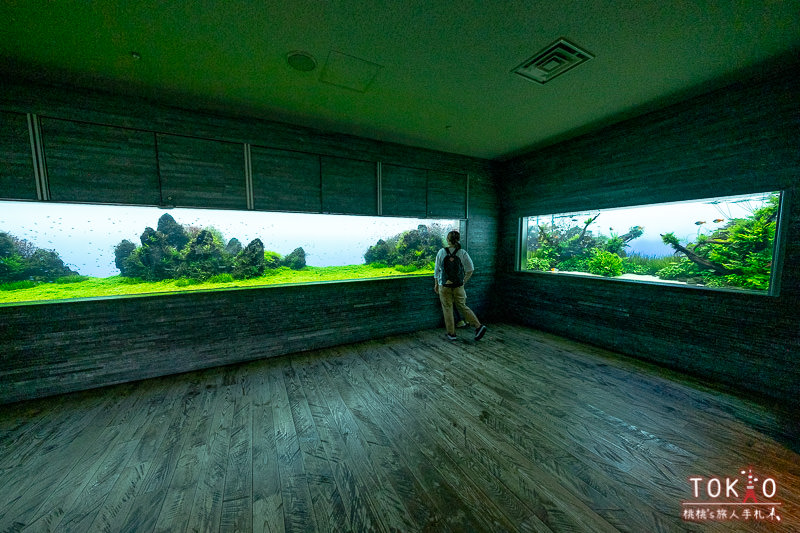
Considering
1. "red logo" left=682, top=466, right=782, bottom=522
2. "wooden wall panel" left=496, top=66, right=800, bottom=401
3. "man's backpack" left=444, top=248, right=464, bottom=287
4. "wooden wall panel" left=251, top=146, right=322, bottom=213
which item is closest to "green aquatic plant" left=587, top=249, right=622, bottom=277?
"wooden wall panel" left=496, top=66, right=800, bottom=401

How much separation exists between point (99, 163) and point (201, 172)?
82 cm

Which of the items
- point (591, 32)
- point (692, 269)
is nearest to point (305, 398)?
point (591, 32)

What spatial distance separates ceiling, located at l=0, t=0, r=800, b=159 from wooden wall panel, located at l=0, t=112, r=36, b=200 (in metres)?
0.41

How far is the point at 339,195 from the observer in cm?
371

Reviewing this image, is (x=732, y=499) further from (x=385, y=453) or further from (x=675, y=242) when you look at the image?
(x=675, y=242)

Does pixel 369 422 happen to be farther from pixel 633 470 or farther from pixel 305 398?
pixel 633 470

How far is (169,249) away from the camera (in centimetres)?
308

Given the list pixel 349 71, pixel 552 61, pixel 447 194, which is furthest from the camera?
pixel 447 194

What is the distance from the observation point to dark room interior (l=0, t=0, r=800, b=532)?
155 cm

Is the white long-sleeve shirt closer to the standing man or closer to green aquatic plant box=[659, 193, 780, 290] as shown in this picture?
the standing man

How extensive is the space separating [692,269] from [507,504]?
3.47 m

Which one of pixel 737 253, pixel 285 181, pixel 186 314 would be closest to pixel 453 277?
pixel 285 181

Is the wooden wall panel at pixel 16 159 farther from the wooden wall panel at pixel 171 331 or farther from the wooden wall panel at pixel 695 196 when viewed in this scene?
the wooden wall panel at pixel 695 196


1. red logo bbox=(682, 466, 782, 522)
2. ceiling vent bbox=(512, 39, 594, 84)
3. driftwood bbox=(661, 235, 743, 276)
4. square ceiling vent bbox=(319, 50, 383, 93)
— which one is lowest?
red logo bbox=(682, 466, 782, 522)
